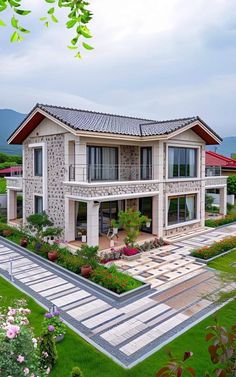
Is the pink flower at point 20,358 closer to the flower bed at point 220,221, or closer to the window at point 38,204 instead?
the window at point 38,204

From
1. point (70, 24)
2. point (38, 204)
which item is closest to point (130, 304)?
point (70, 24)

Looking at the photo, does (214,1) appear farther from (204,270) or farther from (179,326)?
(204,270)

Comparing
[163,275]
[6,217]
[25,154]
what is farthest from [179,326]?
[6,217]

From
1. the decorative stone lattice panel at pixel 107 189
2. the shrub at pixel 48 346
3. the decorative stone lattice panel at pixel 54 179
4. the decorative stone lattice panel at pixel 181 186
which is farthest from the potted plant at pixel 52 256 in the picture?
the decorative stone lattice panel at pixel 181 186

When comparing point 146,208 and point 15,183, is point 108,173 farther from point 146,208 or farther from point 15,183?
point 15,183

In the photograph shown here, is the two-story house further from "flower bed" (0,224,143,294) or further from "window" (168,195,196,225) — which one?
"flower bed" (0,224,143,294)

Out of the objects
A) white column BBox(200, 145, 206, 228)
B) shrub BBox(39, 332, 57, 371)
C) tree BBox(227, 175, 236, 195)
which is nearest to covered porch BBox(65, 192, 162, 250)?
white column BBox(200, 145, 206, 228)
